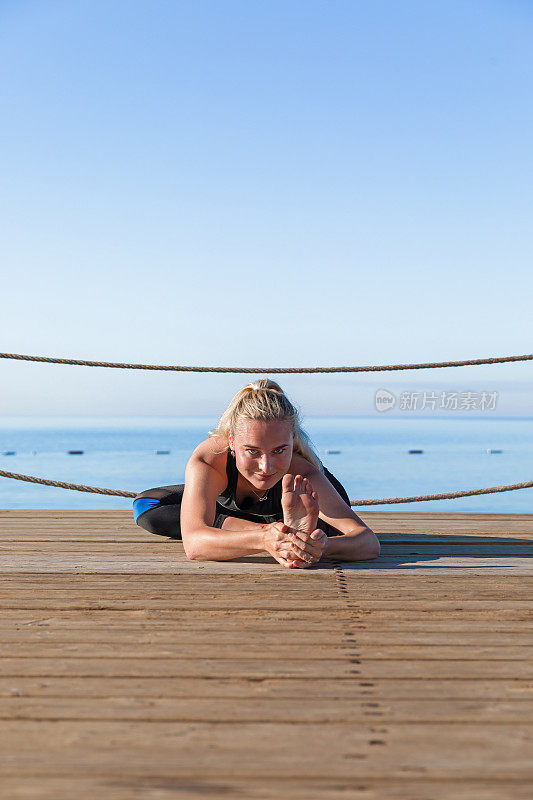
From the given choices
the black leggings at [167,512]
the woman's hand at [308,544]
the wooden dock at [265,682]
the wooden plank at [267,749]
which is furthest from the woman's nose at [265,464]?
the wooden plank at [267,749]

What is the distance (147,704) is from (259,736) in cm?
27

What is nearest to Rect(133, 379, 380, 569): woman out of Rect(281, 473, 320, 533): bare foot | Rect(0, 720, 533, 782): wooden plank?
Rect(281, 473, 320, 533): bare foot

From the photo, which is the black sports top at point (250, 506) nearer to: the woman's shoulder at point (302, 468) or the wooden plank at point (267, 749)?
the woman's shoulder at point (302, 468)

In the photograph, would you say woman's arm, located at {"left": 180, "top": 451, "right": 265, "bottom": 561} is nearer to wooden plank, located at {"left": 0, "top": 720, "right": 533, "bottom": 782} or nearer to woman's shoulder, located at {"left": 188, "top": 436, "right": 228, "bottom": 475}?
woman's shoulder, located at {"left": 188, "top": 436, "right": 228, "bottom": 475}

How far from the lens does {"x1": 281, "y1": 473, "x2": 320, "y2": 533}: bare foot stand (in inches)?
101

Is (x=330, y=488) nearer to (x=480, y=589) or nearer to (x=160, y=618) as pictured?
(x=480, y=589)

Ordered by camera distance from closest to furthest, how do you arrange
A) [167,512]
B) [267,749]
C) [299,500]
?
1. [267,749]
2. [299,500]
3. [167,512]

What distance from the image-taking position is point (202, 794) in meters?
1.14

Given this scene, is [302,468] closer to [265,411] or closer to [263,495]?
[263,495]

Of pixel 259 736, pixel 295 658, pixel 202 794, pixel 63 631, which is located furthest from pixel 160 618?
pixel 202 794

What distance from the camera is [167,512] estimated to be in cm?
357

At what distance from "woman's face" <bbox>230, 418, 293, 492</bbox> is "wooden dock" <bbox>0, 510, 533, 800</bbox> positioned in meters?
0.38

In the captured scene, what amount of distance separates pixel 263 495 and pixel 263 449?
0.47m

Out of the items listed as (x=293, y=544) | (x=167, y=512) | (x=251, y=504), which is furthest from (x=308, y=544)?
(x=167, y=512)
